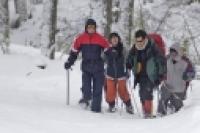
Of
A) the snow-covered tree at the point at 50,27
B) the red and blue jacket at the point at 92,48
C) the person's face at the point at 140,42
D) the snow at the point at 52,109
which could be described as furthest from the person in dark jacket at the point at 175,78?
the snow-covered tree at the point at 50,27

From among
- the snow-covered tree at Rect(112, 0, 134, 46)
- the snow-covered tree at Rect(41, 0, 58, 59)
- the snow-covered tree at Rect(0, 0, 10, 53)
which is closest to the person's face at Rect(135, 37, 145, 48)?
the snow-covered tree at Rect(0, 0, 10, 53)

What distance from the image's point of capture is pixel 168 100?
10.6 metres

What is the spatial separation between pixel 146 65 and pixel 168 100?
1022 mm

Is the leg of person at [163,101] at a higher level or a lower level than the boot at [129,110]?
higher

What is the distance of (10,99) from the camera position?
1135 centimetres

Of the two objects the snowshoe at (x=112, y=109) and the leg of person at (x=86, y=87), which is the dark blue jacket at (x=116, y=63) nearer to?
the leg of person at (x=86, y=87)

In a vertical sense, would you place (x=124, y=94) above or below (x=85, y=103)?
above

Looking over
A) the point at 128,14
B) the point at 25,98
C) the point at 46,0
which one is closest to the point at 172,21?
the point at 128,14

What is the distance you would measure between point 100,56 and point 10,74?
449 centimetres

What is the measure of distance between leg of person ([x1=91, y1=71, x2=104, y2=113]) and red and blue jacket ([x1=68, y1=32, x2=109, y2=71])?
0.14 metres

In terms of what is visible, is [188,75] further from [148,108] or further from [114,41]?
[114,41]

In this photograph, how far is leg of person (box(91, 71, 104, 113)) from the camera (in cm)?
1078

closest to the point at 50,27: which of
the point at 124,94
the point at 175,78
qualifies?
the point at 124,94

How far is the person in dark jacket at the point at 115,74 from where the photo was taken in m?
10.9
